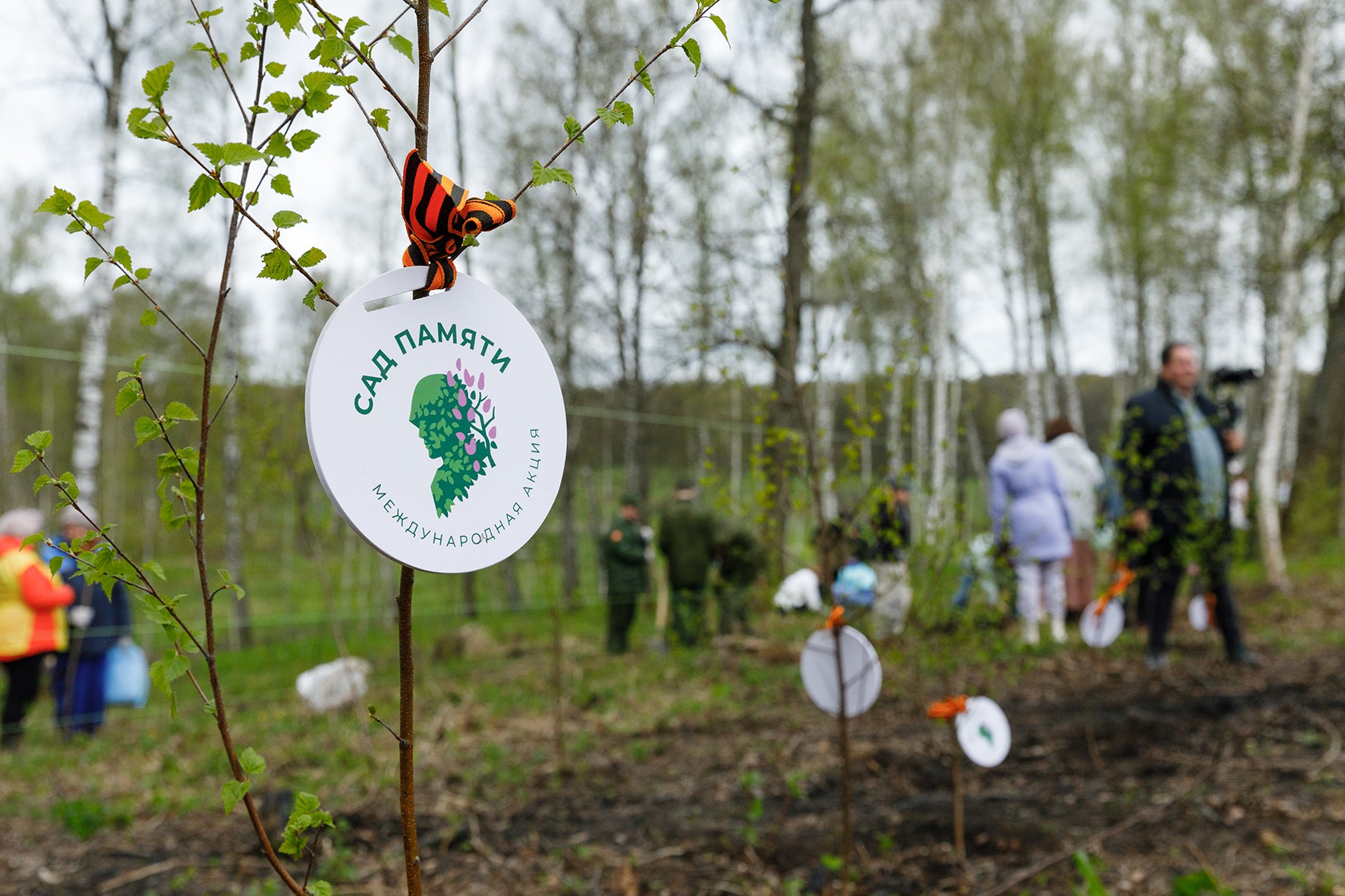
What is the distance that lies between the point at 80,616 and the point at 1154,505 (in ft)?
20.1

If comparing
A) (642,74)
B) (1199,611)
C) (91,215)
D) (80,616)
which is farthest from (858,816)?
(80,616)

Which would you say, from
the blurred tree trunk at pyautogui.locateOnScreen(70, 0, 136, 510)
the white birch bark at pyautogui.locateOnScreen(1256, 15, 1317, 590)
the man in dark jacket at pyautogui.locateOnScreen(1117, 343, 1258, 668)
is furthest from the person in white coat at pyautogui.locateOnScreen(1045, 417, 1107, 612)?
the blurred tree trunk at pyautogui.locateOnScreen(70, 0, 136, 510)

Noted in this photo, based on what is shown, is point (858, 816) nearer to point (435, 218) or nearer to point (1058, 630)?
point (435, 218)

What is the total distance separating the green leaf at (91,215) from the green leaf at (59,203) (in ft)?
0.07

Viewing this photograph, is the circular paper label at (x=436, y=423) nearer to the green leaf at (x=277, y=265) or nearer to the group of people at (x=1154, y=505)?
the green leaf at (x=277, y=265)

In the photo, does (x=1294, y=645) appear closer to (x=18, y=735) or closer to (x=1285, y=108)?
(x=1285, y=108)

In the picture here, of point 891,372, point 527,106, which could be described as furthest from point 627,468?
point 527,106

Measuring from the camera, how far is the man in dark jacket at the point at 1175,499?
482 centimetres

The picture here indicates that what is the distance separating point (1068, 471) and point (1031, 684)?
2372 mm

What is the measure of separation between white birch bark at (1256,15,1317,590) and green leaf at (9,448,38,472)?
8991 millimetres

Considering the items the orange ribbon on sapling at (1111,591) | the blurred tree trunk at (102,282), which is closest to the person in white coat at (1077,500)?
the orange ribbon on sapling at (1111,591)

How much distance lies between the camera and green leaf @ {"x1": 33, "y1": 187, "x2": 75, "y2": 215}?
1.04 meters

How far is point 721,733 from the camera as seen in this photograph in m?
4.82

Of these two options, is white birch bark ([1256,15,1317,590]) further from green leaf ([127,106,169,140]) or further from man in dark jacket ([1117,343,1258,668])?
green leaf ([127,106,169,140])
